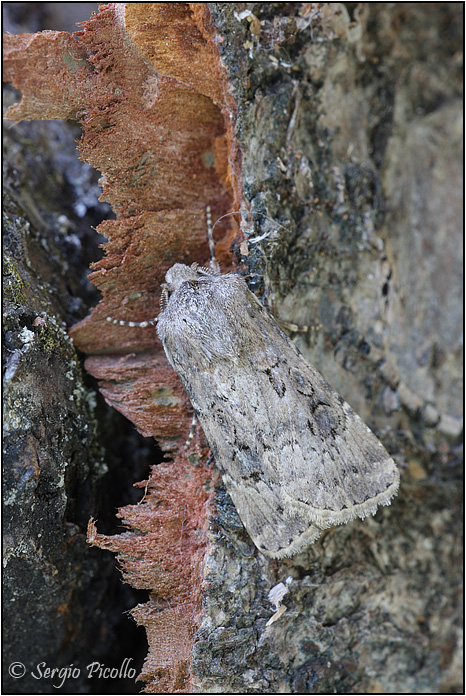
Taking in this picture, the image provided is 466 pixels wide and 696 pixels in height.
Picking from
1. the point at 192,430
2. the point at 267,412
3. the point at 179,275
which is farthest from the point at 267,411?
the point at 179,275

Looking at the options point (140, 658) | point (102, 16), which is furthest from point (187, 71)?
point (140, 658)

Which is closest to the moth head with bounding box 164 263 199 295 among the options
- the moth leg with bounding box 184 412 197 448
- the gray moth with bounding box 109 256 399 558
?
the gray moth with bounding box 109 256 399 558

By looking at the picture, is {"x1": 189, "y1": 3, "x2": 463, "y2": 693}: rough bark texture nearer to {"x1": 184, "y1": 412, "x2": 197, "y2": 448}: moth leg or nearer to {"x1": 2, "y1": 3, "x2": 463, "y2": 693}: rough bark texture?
{"x1": 2, "y1": 3, "x2": 463, "y2": 693}: rough bark texture

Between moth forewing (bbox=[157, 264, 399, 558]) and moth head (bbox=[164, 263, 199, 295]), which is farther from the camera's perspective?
moth head (bbox=[164, 263, 199, 295])

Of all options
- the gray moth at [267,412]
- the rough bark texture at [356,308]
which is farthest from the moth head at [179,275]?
the rough bark texture at [356,308]

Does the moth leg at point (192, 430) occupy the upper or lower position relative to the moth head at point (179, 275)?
lower

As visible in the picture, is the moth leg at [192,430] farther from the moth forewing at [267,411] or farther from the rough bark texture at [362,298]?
the rough bark texture at [362,298]
